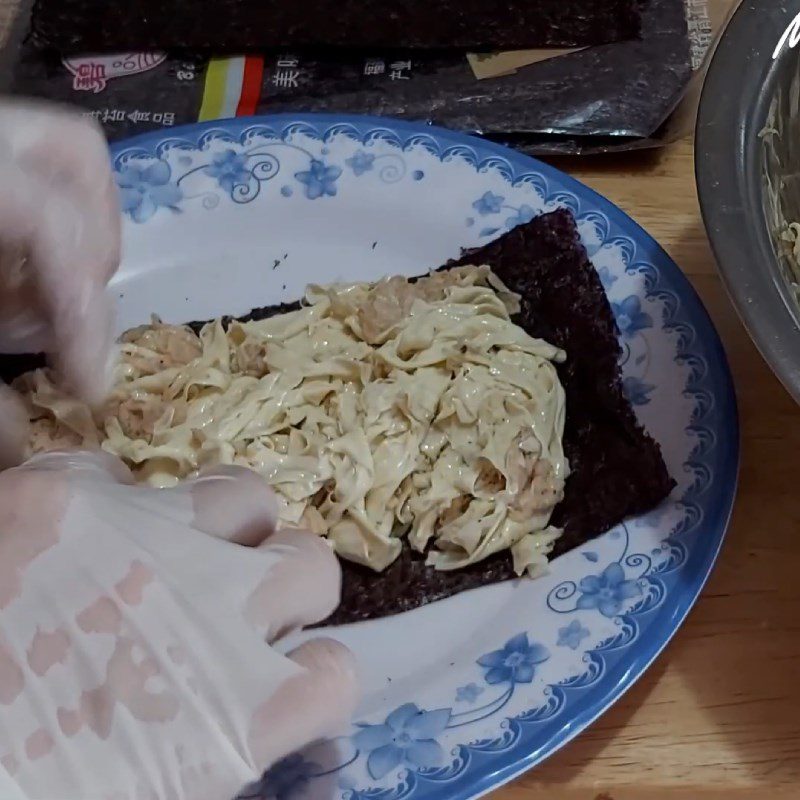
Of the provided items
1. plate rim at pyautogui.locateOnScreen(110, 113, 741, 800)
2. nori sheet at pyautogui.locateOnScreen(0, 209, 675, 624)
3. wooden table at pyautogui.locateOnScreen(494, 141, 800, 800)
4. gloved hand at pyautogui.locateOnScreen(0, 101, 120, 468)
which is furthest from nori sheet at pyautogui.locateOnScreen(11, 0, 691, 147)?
gloved hand at pyautogui.locateOnScreen(0, 101, 120, 468)

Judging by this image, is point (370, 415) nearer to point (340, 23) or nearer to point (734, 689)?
point (734, 689)

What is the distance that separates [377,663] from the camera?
3.12 feet

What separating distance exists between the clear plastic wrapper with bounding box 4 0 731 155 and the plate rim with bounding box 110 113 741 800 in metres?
0.12

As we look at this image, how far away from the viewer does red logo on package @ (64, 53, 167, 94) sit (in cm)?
152

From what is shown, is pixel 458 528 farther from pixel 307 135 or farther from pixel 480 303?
pixel 307 135

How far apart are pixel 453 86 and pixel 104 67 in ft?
Result: 1.83

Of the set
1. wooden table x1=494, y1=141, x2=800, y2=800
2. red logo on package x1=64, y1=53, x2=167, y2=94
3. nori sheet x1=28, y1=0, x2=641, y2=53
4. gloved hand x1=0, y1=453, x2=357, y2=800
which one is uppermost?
nori sheet x1=28, y1=0, x2=641, y2=53

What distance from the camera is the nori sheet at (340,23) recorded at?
144 cm

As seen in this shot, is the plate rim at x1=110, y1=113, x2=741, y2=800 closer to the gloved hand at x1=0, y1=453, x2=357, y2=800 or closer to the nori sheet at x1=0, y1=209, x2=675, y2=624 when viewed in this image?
the nori sheet at x1=0, y1=209, x2=675, y2=624

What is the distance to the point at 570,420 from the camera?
110 centimetres

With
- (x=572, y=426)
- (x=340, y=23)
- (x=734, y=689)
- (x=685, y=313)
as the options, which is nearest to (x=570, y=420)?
(x=572, y=426)

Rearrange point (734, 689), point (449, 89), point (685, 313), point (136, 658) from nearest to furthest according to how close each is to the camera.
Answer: point (136, 658) → point (734, 689) → point (685, 313) → point (449, 89)

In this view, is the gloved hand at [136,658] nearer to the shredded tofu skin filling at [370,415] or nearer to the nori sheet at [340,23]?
the shredded tofu skin filling at [370,415]

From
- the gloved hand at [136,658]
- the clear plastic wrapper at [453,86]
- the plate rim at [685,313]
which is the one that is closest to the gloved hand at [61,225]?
the gloved hand at [136,658]
